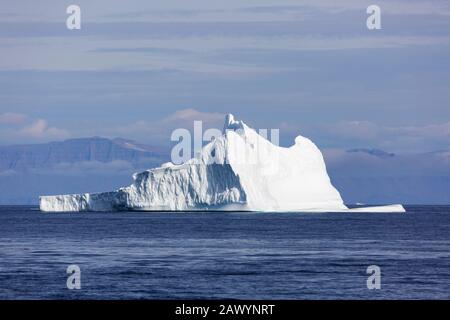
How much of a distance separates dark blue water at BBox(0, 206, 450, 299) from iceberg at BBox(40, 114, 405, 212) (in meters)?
13.4

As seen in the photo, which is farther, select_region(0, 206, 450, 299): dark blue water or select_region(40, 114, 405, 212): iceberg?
select_region(40, 114, 405, 212): iceberg

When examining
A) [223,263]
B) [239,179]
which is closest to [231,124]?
[239,179]

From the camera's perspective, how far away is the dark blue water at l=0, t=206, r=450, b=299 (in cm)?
2722

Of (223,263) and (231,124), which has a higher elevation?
(231,124)

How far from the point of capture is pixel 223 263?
34.7 m

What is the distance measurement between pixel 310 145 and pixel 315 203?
531cm

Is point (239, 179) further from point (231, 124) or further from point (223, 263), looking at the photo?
point (223, 263)

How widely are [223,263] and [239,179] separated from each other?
111 feet

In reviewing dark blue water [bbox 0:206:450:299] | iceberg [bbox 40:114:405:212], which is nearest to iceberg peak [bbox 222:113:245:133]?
iceberg [bbox 40:114:405:212]

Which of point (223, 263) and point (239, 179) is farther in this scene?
point (239, 179)

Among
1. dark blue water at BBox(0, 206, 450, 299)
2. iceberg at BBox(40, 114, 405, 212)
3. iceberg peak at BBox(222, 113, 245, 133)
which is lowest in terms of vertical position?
dark blue water at BBox(0, 206, 450, 299)

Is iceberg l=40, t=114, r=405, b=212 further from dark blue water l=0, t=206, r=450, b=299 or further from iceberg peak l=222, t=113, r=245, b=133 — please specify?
dark blue water l=0, t=206, r=450, b=299

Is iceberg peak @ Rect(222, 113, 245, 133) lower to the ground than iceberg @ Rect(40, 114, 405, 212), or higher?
higher

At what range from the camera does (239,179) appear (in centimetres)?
6831
